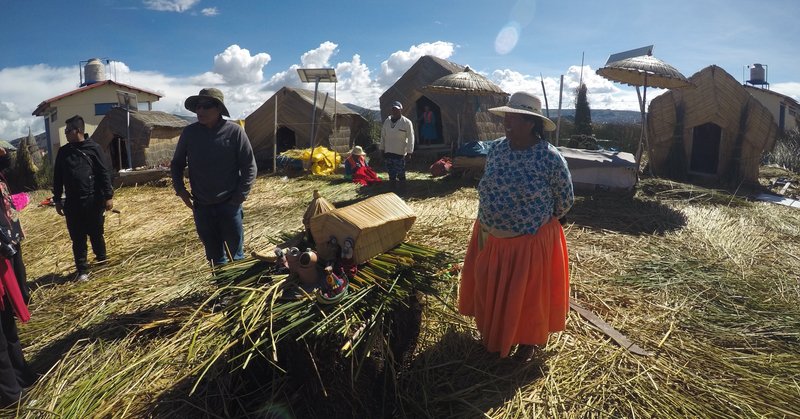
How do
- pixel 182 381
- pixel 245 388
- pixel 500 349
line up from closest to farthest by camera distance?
pixel 245 388 → pixel 182 381 → pixel 500 349

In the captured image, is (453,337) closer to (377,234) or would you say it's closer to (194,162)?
(377,234)

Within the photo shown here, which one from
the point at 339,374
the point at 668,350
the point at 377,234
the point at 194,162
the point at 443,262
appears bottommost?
the point at 668,350

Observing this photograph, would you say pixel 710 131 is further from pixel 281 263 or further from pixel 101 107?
pixel 101 107

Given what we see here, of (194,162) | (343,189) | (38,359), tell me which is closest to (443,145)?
(343,189)

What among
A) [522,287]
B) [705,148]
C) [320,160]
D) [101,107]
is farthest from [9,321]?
[101,107]

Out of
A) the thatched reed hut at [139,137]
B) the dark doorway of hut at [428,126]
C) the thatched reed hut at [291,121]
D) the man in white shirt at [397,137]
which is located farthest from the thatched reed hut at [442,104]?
the thatched reed hut at [139,137]

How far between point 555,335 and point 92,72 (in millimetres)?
25928

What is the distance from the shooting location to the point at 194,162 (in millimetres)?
3344

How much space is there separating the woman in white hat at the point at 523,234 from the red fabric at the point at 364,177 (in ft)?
21.5

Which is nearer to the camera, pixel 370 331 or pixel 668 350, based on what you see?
pixel 370 331

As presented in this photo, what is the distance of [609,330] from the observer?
125 inches

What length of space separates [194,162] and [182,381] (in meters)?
1.57

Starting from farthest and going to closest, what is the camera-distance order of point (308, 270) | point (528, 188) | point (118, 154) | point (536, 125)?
1. point (118, 154)
2. point (536, 125)
3. point (528, 188)
4. point (308, 270)

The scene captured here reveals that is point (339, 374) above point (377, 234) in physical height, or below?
below
